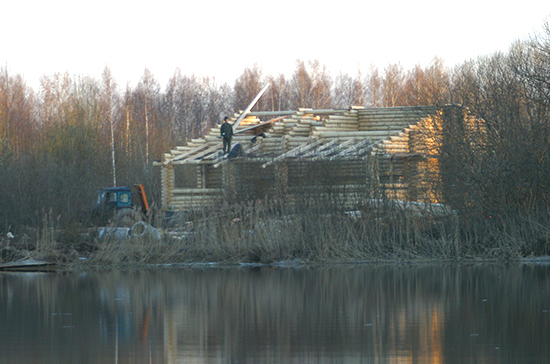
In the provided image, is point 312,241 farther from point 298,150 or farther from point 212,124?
point 212,124

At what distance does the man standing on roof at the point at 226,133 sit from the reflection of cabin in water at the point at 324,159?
0.62 meters

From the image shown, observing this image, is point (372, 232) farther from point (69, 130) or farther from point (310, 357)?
point (69, 130)

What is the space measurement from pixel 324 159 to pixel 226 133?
1157 cm

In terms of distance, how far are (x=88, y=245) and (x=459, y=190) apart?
31.4 ft

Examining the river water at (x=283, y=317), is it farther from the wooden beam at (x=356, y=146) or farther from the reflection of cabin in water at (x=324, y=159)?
the wooden beam at (x=356, y=146)

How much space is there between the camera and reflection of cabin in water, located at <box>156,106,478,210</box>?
71.5 ft

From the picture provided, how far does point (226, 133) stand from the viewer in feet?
109

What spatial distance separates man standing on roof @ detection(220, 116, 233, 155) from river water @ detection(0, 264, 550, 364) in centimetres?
1619

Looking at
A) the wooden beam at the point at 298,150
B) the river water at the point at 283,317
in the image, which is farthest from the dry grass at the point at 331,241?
the wooden beam at the point at 298,150

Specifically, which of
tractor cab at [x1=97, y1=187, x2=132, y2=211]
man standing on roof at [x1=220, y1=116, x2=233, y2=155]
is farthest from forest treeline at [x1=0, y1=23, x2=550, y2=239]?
man standing on roof at [x1=220, y1=116, x2=233, y2=155]

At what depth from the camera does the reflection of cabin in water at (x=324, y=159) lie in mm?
21797

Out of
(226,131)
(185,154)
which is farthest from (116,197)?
(185,154)

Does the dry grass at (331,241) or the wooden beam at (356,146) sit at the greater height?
the wooden beam at (356,146)

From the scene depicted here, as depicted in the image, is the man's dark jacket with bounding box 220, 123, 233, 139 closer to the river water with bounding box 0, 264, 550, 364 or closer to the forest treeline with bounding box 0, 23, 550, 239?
the forest treeline with bounding box 0, 23, 550, 239
